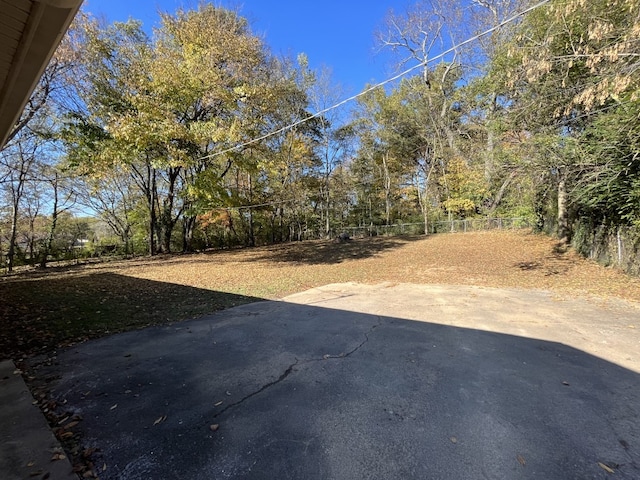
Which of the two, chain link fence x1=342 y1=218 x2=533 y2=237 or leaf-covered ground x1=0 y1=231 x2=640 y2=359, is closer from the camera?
leaf-covered ground x1=0 y1=231 x2=640 y2=359

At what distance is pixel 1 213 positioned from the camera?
14773mm

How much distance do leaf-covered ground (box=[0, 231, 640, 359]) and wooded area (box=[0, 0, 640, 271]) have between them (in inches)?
56.7

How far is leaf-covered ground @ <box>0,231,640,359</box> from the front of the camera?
4.88m

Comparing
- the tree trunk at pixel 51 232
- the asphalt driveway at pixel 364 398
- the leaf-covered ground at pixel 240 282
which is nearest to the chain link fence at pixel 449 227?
the leaf-covered ground at pixel 240 282

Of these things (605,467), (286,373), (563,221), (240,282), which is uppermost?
(563,221)

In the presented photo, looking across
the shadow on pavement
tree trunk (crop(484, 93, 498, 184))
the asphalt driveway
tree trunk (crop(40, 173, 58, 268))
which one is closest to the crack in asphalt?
the asphalt driveway

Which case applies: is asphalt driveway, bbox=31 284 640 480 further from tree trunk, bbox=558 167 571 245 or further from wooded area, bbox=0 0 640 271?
tree trunk, bbox=558 167 571 245

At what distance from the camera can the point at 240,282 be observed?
8383mm

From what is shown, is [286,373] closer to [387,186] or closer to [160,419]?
[160,419]

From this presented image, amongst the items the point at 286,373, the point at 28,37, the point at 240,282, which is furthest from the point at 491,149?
the point at 28,37

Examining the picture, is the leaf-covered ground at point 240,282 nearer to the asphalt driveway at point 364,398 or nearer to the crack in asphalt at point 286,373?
the asphalt driveway at point 364,398

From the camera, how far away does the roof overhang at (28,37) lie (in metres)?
1.73

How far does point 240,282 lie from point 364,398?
21.1ft

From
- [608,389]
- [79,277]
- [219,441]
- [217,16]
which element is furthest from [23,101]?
[217,16]
